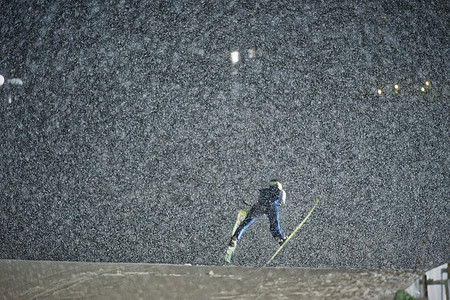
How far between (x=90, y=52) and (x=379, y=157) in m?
0.52

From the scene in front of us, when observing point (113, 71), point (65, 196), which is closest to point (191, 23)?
point (113, 71)

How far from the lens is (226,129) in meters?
0.62

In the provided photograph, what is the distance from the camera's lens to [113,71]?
2.09ft

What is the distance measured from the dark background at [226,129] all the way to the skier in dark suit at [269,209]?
0.01 meters

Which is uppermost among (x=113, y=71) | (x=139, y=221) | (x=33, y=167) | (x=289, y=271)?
(x=113, y=71)

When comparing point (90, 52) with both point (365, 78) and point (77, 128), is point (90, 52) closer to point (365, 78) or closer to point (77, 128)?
point (77, 128)

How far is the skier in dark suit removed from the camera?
2.04ft

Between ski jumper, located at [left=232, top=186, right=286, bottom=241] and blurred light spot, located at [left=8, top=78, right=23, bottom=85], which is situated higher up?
blurred light spot, located at [left=8, top=78, right=23, bottom=85]

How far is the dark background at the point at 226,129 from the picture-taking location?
0.62m

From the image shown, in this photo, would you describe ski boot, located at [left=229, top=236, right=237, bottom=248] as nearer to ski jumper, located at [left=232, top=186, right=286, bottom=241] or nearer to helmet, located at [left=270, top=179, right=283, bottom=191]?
ski jumper, located at [left=232, top=186, right=286, bottom=241]

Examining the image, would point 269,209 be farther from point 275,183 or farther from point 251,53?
point 251,53

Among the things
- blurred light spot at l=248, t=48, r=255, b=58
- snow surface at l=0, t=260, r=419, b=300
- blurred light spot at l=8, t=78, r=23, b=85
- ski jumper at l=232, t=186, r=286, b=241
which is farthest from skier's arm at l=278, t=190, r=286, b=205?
blurred light spot at l=8, t=78, r=23, b=85

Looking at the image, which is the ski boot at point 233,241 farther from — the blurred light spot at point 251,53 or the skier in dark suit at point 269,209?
the blurred light spot at point 251,53

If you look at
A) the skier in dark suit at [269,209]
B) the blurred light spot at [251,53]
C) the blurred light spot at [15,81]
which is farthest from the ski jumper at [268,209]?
the blurred light spot at [15,81]
